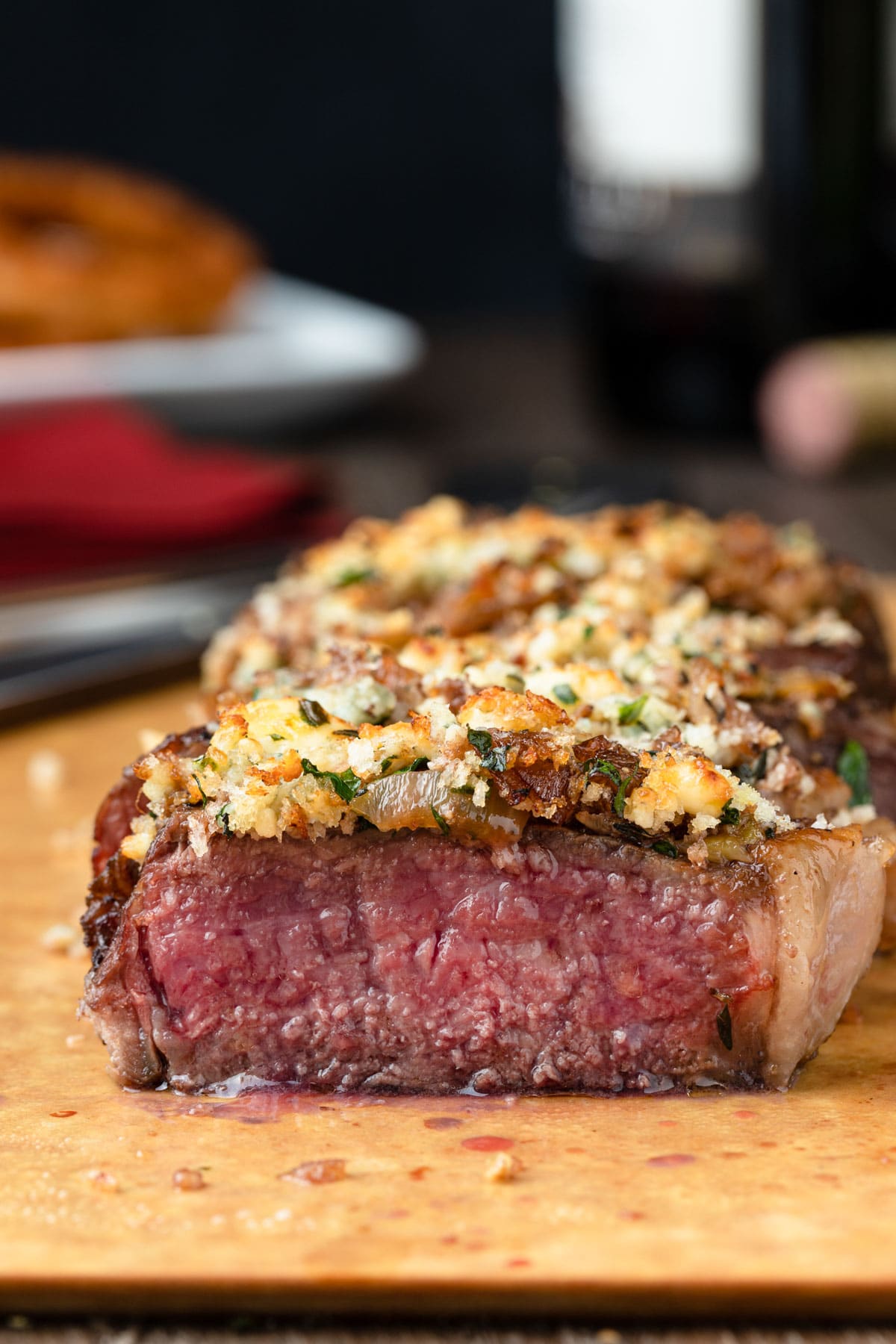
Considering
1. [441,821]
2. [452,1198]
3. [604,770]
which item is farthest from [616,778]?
[452,1198]

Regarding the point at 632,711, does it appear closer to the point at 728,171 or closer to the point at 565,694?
the point at 565,694

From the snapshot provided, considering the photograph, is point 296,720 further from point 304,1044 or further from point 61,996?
point 61,996

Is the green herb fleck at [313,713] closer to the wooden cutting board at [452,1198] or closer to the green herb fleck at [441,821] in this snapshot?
the green herb fleck at [441,821]

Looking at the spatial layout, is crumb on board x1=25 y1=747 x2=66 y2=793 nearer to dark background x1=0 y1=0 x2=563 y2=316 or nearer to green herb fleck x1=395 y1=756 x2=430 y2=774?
green herb fleck x1=395 y1=756 x2=430 y2=774

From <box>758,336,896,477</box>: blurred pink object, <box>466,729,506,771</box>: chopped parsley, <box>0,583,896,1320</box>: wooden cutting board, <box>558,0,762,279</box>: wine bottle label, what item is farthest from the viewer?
<box>758,336,896,477</box>: blurred pink object

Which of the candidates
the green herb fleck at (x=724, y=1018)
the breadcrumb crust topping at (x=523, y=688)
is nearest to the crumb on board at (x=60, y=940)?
the breadcrumb crust topping at (x=523, y=688)

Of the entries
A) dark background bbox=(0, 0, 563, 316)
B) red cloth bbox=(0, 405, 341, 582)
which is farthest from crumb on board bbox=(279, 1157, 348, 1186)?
dark background bbox=(0, 0, 563, 316)
